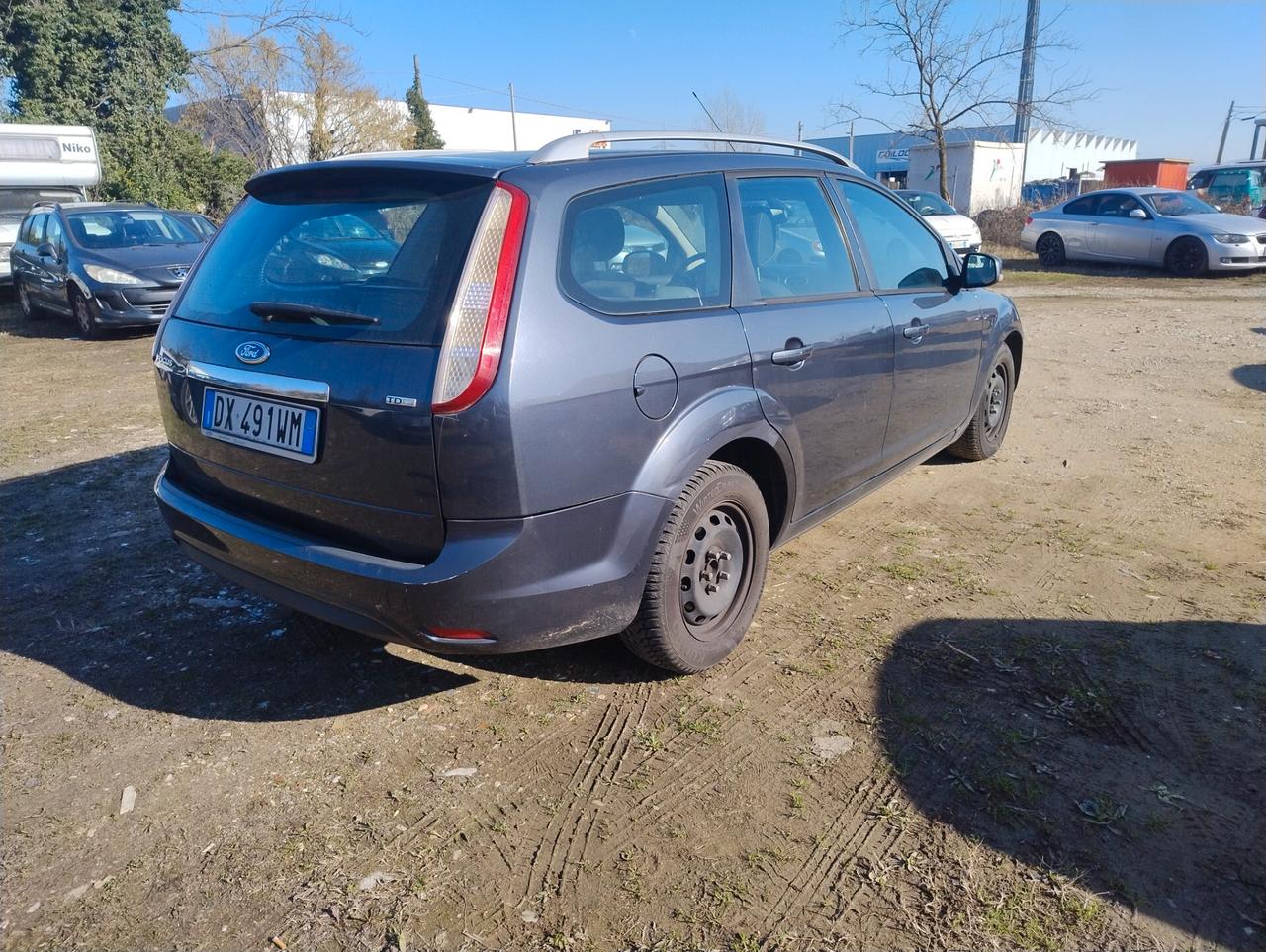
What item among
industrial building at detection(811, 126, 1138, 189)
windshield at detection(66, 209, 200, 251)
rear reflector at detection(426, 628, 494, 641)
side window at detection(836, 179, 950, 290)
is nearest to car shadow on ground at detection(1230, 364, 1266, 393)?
side window at detection(836, 179, 950, 290)

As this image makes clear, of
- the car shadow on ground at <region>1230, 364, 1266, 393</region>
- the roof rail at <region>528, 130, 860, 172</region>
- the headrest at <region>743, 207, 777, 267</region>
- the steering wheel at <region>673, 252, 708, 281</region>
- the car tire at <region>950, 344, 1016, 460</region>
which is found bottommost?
the car shadow on ground at <region>1230, 364, 1266, 393</region>

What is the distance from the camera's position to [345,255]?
2.92 meters

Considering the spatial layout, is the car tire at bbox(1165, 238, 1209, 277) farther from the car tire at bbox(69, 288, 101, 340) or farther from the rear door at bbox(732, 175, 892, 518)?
the car tire at bbox(69, 288, 101, 340)

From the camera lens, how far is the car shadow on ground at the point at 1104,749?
237 cm

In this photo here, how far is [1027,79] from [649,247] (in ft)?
90.9

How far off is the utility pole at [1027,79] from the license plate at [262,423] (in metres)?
22.0

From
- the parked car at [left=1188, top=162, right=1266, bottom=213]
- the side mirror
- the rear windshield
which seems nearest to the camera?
the rear windshield

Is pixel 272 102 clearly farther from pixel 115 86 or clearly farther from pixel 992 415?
pixel 992 415

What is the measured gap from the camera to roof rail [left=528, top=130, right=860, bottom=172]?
2.91m

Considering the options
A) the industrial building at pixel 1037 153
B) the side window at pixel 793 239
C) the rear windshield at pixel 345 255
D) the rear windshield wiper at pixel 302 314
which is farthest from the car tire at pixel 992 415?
the industrial building at pixel 1037 153

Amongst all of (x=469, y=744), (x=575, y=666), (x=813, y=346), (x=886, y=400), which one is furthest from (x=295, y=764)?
(x=886, y=400)

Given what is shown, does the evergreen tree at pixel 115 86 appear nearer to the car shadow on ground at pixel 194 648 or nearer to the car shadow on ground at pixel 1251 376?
the car shadow on ground at pixel 194 648

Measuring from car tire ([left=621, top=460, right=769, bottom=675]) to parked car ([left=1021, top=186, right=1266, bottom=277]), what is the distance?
15.7 meters

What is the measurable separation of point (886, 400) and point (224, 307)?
8.98 feet
